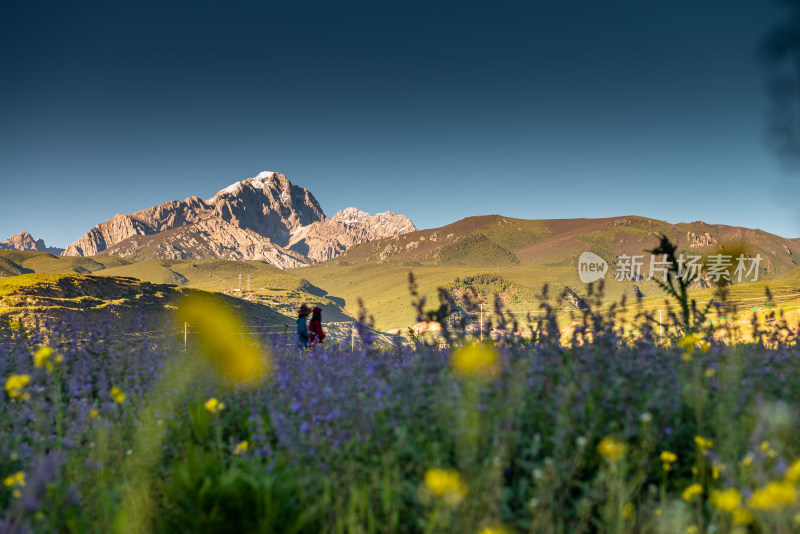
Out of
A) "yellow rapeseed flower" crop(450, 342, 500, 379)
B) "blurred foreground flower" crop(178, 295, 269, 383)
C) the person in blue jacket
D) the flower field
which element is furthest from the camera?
the person in blue jacket

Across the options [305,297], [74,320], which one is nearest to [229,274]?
[305,297]

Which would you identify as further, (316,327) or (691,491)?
(316,327)

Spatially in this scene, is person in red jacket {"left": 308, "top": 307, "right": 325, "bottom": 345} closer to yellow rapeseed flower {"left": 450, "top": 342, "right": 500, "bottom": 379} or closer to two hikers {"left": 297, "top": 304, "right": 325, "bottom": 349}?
two hikers {"left": 297, "top": 304, "right": 325, "bottom": 349}

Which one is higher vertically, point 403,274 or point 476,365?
point 403,274

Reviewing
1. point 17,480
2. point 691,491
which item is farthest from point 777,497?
point 17,480

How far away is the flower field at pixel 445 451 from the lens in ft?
7.67

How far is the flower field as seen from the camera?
2.34m

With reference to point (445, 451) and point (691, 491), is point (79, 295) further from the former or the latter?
point (691, 491)

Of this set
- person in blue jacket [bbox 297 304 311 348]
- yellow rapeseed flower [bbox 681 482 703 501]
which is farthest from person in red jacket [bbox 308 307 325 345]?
yellow rapeseed flower [bbox 681 482 703 501]

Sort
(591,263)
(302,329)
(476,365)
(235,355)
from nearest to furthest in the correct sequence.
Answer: (476,365)
(235,355)
(302,329)
(591,263)

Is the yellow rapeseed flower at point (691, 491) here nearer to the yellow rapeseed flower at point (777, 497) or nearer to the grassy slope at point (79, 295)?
the yellow rapeseed flower at point (777, 497)

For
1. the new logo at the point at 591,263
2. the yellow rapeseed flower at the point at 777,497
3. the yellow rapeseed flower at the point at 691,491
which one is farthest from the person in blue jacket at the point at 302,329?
the new logo at the point at 591,263

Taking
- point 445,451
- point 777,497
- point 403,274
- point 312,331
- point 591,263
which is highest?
point 591,263

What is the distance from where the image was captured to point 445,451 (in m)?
2.97
